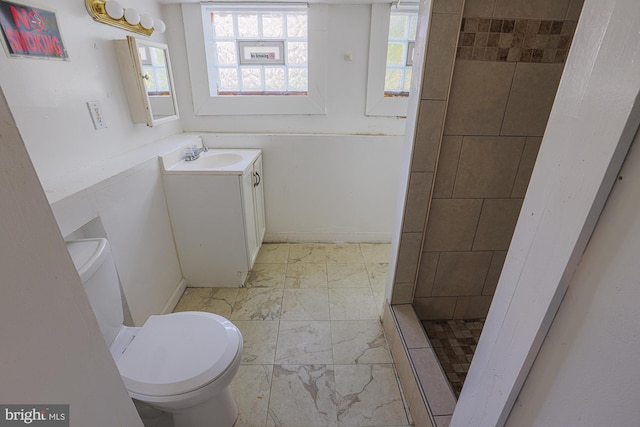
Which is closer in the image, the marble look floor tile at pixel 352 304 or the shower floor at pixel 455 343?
the shower floor at pixel 455 343

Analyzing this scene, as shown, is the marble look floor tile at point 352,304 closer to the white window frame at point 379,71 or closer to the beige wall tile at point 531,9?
the white window frame at point 379,71

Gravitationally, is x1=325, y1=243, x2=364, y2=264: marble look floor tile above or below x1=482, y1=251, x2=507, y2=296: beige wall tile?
below

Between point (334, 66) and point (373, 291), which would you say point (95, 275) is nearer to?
point (373, 291)

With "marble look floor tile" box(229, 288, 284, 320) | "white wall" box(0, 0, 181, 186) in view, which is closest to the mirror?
"white wall" box(0, 0, 181, 186)

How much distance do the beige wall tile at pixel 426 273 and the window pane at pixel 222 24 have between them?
2.11 meters

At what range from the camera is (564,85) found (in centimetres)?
47

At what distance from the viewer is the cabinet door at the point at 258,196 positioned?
2137mm

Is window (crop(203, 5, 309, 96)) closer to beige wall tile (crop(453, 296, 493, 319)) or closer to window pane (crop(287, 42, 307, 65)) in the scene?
window pane (crop(287, 42, 307, 65))

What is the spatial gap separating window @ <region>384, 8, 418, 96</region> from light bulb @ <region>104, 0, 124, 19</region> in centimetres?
168

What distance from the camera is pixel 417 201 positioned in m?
1.39

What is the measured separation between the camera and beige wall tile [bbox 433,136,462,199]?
131 cm

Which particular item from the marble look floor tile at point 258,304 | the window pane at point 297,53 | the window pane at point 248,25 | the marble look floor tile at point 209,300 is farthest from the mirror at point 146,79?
the marble look floor tile at point 258,304

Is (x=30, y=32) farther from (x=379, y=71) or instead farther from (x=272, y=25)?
(x=379, y=71)

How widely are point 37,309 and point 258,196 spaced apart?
6.11 ft
